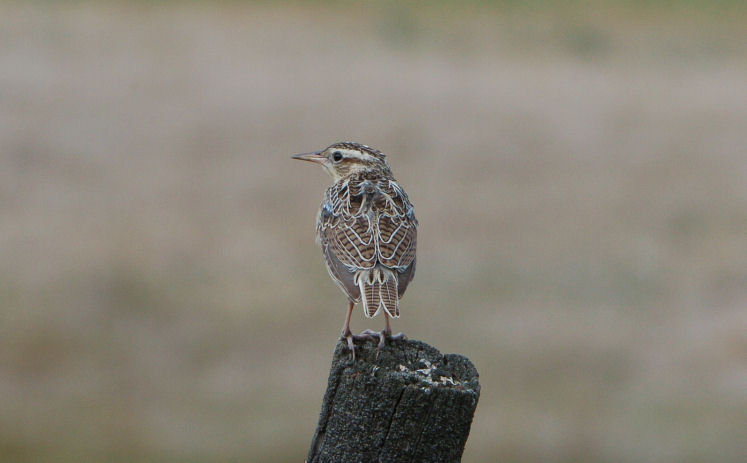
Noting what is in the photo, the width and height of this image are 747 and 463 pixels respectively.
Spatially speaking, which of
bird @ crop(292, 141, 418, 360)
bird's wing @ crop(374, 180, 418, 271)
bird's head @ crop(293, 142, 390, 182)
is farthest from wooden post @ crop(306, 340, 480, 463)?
bird's head @ crop(293, 142, 390, 182)

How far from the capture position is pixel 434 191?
1830 centimetres

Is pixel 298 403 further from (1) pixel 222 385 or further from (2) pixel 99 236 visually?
(2) pixel 99 236

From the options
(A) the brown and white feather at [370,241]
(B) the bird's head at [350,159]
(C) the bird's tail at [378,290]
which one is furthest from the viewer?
(B) the bird's head at [350,159]

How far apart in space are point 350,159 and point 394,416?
3.46 m

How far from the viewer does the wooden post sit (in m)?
4.60

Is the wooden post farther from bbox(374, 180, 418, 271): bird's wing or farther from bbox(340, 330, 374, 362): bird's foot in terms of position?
bbox(374, 180, 418, 271): bird's wing

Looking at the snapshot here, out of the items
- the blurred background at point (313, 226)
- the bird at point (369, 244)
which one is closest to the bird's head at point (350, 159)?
the bird at point (369, 244)

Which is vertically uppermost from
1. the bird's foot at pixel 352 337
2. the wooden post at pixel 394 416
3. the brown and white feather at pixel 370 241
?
A: the brown and white feather at pixel 370 241

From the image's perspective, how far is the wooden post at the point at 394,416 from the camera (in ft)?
15.1

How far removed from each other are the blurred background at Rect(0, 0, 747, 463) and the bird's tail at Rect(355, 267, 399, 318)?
231 inches

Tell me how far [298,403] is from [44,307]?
338cm

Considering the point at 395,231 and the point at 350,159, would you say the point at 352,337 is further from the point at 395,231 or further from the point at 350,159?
the point at 350,159

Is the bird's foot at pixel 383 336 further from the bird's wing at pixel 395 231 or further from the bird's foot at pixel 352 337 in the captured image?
the bird's wing at pixel 395 231

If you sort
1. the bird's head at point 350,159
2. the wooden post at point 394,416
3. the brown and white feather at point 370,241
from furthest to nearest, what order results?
the bird's head at point 350,159 → the brown and white feather at point 370,241 → the wooden post at point 394,416
